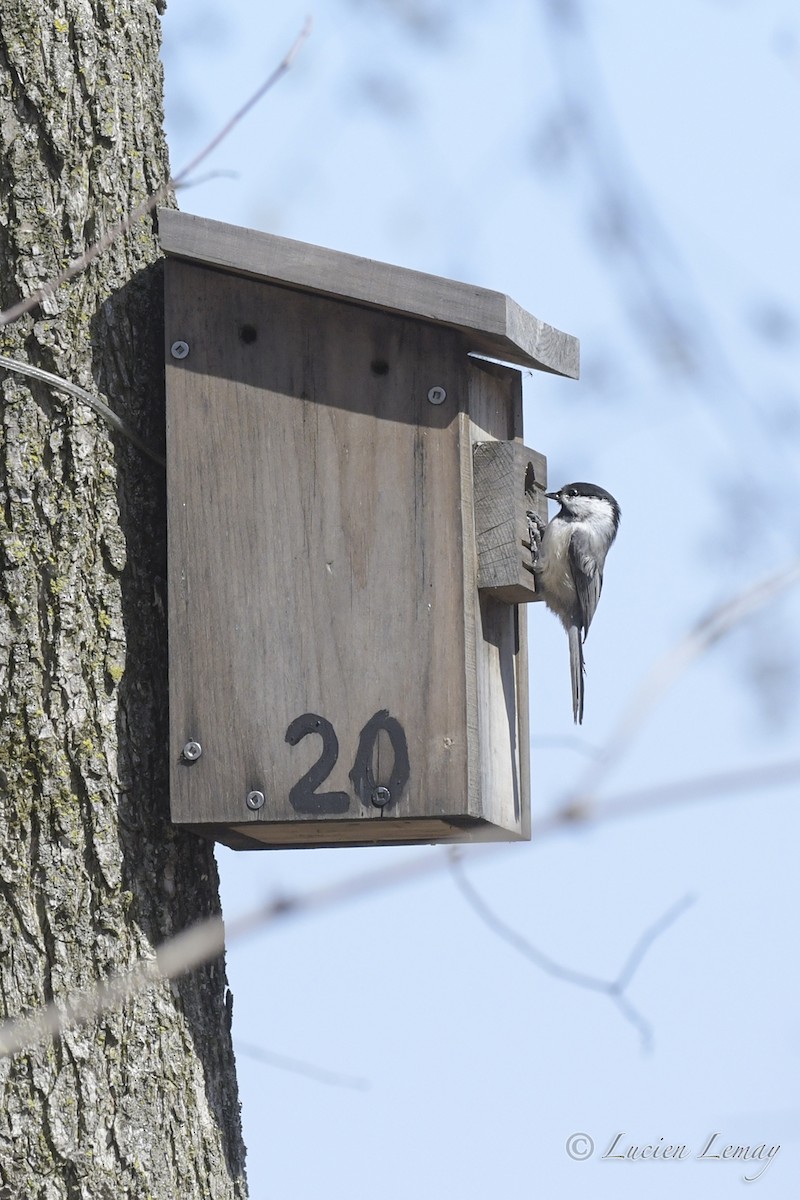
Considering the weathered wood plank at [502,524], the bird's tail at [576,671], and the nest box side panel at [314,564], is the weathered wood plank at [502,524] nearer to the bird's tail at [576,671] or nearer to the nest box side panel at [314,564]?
the nest box side panel at [314,564]

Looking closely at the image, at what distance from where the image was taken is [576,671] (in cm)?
434

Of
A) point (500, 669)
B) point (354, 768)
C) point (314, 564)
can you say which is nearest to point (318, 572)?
point (314, 564)

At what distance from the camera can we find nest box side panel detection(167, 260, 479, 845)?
2.81 meters

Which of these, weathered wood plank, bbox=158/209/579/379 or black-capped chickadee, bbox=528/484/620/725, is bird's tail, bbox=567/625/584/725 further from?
weathered wood plank, bbox=158/209/579/379

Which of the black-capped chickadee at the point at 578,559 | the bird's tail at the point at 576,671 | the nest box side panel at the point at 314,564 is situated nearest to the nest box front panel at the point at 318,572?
the nest box side panel at the point at 314,564

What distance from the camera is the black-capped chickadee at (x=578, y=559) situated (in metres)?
4.29

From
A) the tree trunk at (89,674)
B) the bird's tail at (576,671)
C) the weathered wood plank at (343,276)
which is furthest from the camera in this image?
the bird's tail at (576,671)

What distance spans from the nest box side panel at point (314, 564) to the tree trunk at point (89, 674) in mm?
93

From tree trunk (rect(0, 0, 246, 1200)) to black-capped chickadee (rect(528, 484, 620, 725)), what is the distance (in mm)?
1488

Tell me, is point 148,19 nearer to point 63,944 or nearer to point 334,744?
point 334,744

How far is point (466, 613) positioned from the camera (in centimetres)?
286

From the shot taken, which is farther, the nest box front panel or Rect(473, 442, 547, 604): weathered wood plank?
Rect(473, 442, 547, 604): weathered wood plank

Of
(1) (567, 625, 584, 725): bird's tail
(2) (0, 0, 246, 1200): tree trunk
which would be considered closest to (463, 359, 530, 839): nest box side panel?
(2) (0, 0, 246, 1200): tree trunk

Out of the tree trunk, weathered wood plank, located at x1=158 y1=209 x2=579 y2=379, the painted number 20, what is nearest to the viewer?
the tree trunk
